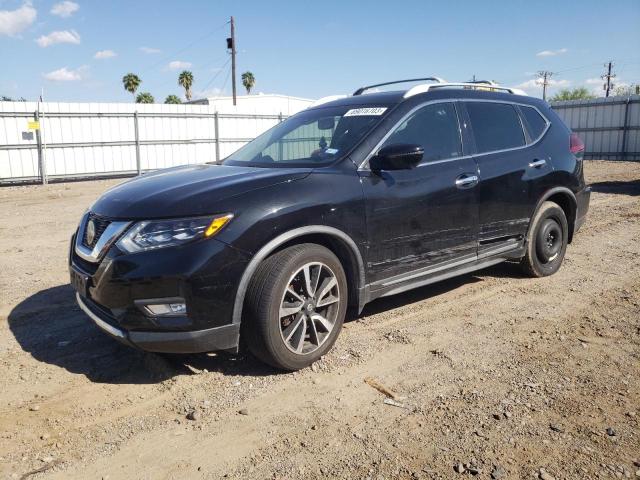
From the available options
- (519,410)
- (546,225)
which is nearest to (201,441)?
(519,410)

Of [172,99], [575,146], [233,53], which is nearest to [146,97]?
[172,99]

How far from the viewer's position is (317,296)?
3.49m

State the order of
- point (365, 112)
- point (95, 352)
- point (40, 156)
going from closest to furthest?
point (95, 352), point (365, 112), point (40, 156)

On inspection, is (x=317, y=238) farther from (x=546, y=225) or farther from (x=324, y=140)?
(x=546, y=225)

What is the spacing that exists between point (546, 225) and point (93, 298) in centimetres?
426

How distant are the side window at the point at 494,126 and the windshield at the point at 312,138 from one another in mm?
1048

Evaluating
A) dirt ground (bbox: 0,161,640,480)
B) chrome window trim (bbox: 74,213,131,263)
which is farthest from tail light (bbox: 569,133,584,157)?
chrome window trim (bbox: 74,213,131,263)

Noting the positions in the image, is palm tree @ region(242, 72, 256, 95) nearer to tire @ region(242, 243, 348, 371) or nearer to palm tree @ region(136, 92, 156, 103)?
palm tree @ region(136, 92, 156, 103)

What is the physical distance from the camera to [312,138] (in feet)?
14.6

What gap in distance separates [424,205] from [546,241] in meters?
2.07

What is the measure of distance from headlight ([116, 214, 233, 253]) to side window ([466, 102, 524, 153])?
8.68ft

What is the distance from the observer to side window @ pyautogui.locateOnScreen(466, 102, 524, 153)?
4.70 meters

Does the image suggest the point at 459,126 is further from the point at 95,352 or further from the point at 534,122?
the point at 95,352

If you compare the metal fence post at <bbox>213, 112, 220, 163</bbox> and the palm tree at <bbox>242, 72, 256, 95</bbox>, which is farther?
the palm tree at <bbox>242, 72, 256, 95</bbox>
